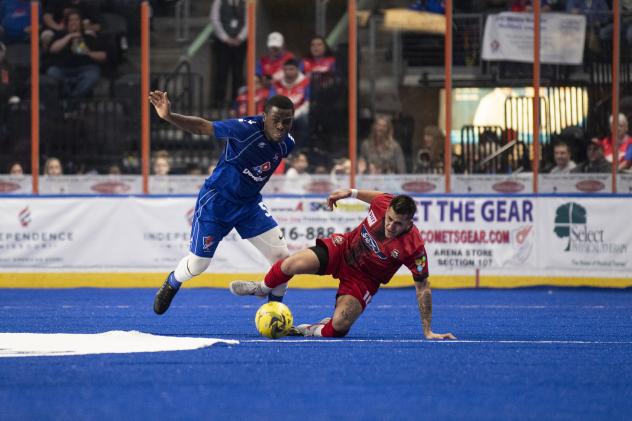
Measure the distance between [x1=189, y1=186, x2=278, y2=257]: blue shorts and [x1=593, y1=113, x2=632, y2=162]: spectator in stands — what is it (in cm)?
745

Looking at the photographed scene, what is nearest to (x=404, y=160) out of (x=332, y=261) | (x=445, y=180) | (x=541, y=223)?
(x=445, y=180)

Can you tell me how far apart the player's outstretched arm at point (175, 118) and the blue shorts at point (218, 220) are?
0.81 m

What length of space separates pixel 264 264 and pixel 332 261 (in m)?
6.83

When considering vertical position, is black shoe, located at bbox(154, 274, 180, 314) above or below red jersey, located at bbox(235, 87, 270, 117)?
below

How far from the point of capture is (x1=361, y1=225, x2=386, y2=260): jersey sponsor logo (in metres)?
9.37

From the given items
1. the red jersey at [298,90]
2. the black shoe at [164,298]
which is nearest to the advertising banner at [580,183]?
the red jersey at [298,90]

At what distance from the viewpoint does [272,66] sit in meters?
16.7

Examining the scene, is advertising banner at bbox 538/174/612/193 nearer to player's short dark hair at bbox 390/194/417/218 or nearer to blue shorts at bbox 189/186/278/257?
blue shorts at bbox 189/186/278/257

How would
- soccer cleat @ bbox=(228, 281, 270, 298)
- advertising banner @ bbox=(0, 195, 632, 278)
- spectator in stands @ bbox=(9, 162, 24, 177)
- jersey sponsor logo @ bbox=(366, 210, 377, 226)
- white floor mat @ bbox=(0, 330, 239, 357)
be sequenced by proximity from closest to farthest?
white floor mat @ bbox=(0, 330, 239, 357), jersey sponsor logo @ bbox=(366, 210, 377, 226), soccer cleat @ bbox=(228, 281, 270, 298), advertising banner @ bbox=(0, 195, 632, 278), spectator in stands @ bbox=(9, 162, 24, 177)

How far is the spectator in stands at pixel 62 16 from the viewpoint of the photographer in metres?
16.8

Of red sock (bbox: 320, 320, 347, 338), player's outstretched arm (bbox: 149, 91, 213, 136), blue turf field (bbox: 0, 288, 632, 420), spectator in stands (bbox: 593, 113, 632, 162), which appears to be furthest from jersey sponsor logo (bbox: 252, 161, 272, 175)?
spectator in stands (bbox: 593, 113, 632, 162)

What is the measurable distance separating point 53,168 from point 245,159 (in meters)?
7.25

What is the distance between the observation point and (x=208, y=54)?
54.8 feet

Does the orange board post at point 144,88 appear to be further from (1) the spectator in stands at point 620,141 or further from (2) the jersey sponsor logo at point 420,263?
(2) the jersey sponsor logo at point 420,263
